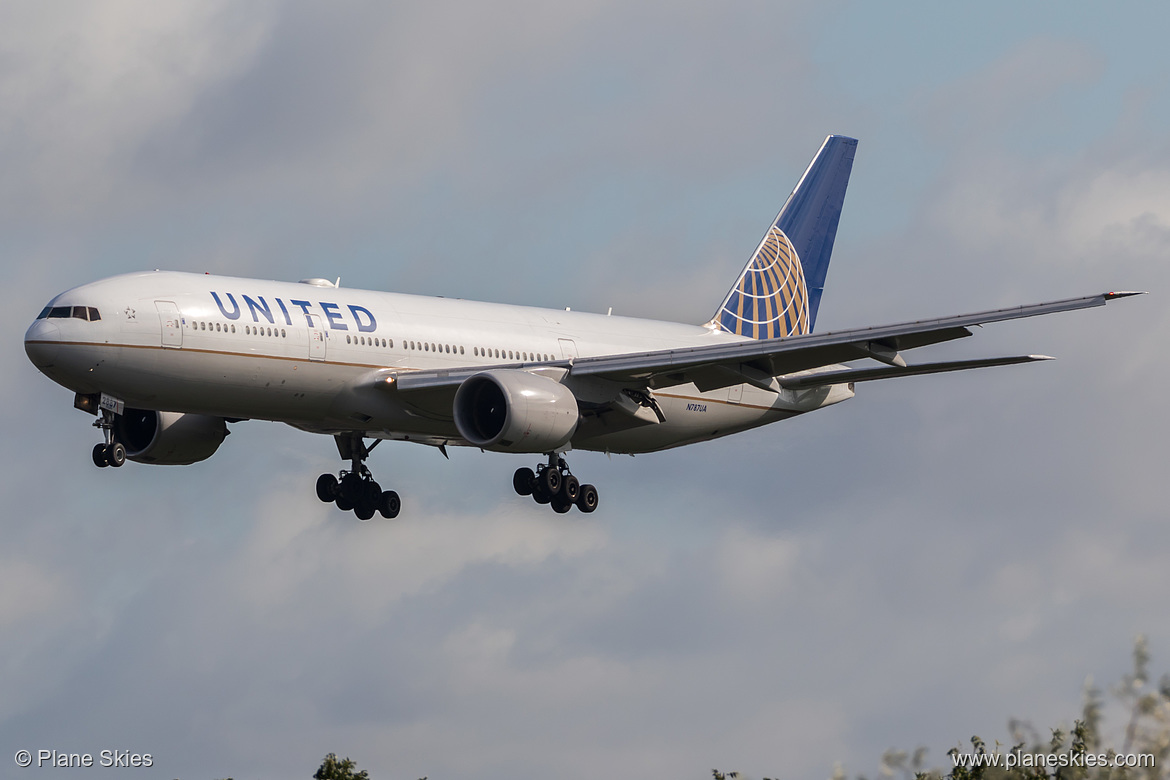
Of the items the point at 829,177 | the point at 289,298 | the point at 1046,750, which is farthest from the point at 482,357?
the point at 1046,750

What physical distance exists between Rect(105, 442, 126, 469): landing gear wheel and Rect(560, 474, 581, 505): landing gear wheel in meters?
10.8

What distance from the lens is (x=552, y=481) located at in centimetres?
3906

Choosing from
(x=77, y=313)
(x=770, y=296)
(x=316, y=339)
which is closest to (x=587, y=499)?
(x=316, y=339)

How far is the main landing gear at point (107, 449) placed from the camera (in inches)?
1334

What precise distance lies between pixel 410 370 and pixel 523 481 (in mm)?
5052

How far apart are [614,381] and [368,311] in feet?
20.6

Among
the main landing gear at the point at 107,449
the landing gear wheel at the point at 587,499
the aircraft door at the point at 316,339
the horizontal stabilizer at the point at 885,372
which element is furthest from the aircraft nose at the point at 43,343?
the horizontal stabilizer at the point at 885,372

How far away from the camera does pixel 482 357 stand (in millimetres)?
38156

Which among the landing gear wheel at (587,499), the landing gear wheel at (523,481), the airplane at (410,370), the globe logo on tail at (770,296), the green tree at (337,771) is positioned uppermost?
the globe logo on tail at (770,296)

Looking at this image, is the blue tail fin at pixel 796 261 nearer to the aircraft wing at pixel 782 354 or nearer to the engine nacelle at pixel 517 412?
the aircraft wing at pixel 782 354

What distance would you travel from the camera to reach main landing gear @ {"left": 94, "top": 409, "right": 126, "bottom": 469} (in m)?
33.9

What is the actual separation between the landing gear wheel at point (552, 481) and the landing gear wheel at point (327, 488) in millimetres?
6493

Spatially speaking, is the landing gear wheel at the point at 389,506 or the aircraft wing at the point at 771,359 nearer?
the aircraft wing at the point at 771,359

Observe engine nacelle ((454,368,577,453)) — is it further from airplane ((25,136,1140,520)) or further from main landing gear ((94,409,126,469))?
main landing gear ((94,409,126,469))
